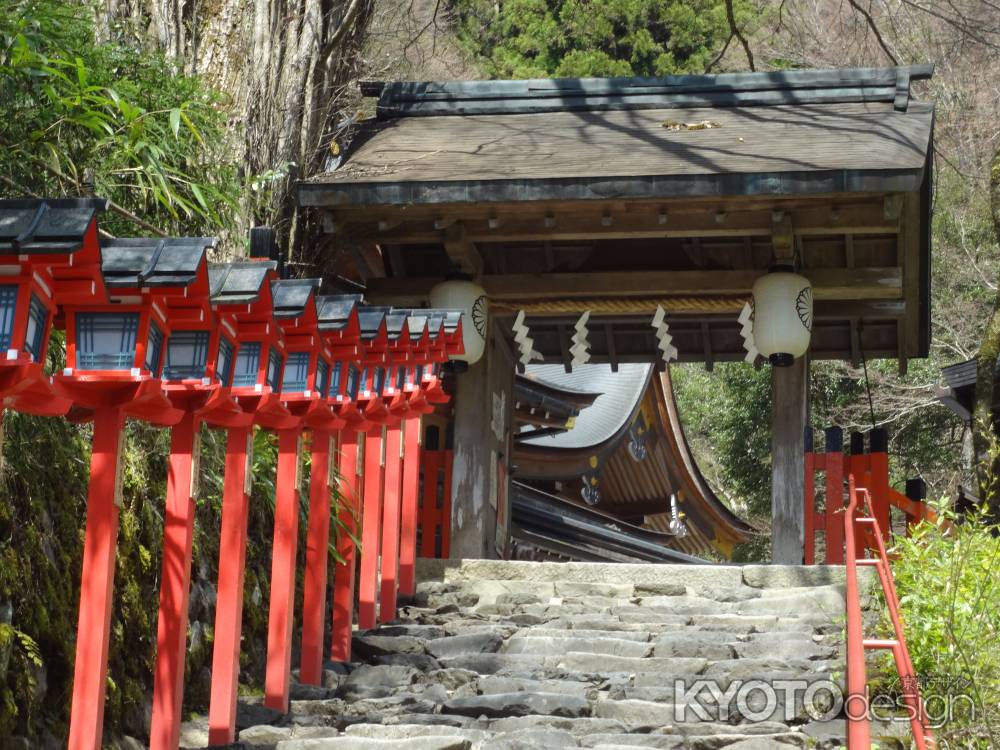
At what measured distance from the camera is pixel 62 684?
5301 millimetres

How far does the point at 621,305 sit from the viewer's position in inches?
437

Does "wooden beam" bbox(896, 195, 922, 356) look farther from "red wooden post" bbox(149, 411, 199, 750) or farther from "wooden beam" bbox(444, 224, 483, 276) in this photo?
"red wooden post" bbox(149, 411, 199, 750)

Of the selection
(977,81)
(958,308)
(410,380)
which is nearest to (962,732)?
(410,380)

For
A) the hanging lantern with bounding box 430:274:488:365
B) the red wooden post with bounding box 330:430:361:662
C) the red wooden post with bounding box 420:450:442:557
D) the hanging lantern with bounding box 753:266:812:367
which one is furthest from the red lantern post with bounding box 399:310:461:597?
the hanging lantern with bounding box 753:266:812:367

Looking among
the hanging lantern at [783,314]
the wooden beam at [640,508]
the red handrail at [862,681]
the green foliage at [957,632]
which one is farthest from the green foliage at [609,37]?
the red handrail at [862,681]

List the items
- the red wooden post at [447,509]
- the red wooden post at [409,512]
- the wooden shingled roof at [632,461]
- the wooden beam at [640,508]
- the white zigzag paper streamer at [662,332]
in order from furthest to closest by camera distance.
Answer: the wooden beam at [640,508]
the wooden shingled roof at [632,461]
the white zigzag paper streamer at [662,332]
the red wooden post at [447,509]
the red wooden post at [409,512]

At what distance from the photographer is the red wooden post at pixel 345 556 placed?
7090mm

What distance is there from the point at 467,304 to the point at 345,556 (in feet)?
11.3

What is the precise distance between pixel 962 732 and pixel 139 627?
3.44m

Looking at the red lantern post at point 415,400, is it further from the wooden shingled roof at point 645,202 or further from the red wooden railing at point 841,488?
the red wooden railing at point 841,488

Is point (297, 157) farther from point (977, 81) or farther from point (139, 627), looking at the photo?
point (977, 81)

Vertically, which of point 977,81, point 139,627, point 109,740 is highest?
point 977,81

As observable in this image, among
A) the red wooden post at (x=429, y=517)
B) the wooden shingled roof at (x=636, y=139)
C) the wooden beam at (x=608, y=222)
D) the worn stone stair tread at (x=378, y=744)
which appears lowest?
the worn stone stair tread at (x=378, y=744)

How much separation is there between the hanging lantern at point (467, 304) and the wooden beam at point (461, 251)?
10 centimetres
